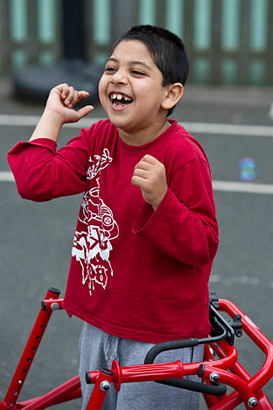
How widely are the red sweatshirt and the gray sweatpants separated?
5 cm

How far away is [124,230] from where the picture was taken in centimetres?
210

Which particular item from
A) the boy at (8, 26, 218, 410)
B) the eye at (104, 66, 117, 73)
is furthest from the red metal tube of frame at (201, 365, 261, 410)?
the eye at (104, 66, 117, 73)

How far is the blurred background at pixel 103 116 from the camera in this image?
12.4 feet

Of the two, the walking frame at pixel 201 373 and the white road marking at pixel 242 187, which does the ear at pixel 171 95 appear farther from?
the white road marking at pixel 242 187

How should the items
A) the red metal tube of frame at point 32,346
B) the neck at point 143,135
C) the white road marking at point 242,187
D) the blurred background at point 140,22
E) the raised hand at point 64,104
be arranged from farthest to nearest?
the blurred background at point 140,22 → the white road marking at point 242,187 → the red metal tube of frame at point 32,346 → the raised hand at point 64,104 → the neck at point 143,135

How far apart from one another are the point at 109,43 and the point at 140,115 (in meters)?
7.16

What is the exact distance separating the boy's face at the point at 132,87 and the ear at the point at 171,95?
0.01m

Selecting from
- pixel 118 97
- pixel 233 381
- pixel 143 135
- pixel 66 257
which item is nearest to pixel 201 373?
pixel 233 381

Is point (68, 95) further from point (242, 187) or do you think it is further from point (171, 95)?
point (242, 187)

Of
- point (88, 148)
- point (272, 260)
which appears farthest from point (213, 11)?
point (88, 148)

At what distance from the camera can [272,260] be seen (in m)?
4.45

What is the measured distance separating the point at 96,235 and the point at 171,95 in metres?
0.46

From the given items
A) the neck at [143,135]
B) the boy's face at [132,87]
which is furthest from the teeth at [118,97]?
the neck at [143,135]

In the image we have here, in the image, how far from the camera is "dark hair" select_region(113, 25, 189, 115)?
2.04 meters
